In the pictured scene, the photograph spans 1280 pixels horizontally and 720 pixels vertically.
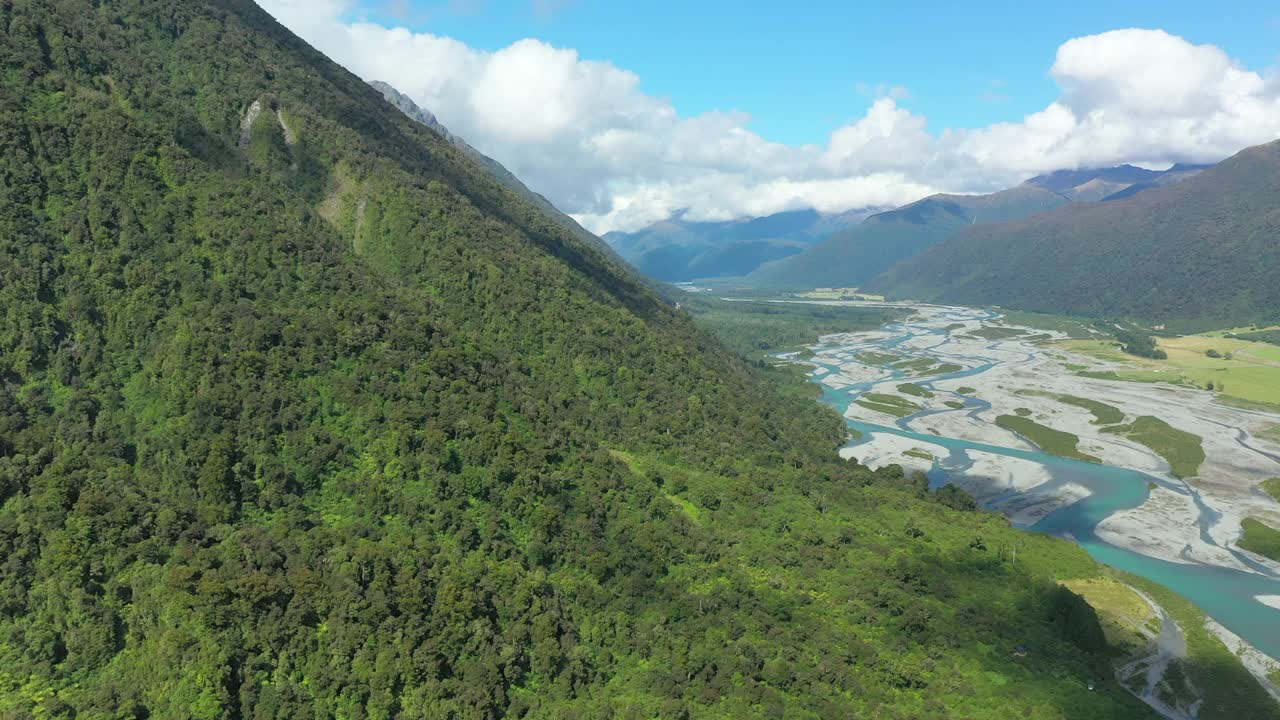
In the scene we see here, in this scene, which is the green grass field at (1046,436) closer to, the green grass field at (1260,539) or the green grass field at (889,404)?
the green grass field at (889,404)

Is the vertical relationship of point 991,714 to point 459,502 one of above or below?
below

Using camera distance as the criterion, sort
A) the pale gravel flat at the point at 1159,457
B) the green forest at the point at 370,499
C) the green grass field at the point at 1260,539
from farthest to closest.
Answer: the pale gravel flat at the point at 1159,457 → the green grass field at the point at 1260,539 → the green forest at the point at 370,499

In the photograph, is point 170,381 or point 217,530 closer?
point 217,530

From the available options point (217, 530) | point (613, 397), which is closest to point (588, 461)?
point (613, 397)

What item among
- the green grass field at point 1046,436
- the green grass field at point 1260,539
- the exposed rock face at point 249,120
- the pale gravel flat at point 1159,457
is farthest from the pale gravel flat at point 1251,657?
the exposed rock face at point 249,120

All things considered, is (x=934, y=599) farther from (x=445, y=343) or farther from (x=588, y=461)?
(x=445, y=343)

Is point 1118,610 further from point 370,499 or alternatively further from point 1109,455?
point 370,499
